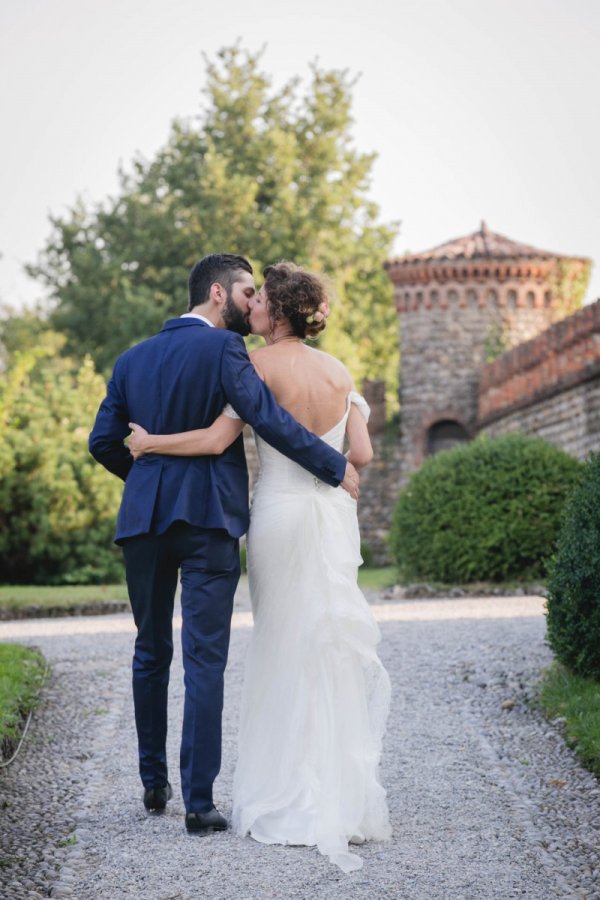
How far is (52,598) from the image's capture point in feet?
46.5

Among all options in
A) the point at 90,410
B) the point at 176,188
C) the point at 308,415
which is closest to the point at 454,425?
the point at 90,410

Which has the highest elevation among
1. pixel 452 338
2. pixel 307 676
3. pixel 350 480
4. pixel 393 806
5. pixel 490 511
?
pixel 452 338

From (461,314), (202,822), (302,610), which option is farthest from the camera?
(461,314)

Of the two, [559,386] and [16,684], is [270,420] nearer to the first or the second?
[16,684]

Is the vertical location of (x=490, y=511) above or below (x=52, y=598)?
above

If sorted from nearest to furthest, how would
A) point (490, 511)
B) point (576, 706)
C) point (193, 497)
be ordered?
1. point (193, 497)
2. point (576, 706)
3. point (490, 511)

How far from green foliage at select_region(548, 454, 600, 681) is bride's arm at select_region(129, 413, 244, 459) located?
2490 mm

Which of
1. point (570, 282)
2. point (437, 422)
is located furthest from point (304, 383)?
point (570, 282)

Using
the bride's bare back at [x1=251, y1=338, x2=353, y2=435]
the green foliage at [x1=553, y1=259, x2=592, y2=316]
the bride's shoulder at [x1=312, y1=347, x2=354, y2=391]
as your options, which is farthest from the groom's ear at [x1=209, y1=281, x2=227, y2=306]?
the green foliage at [x1=553, y1=259, x2=592, y2=316]

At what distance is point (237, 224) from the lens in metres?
31.6

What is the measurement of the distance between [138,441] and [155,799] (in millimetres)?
1415

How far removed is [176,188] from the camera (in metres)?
33.3

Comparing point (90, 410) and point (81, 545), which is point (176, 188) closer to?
point (90, 410)

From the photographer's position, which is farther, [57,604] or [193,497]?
[57,604]
